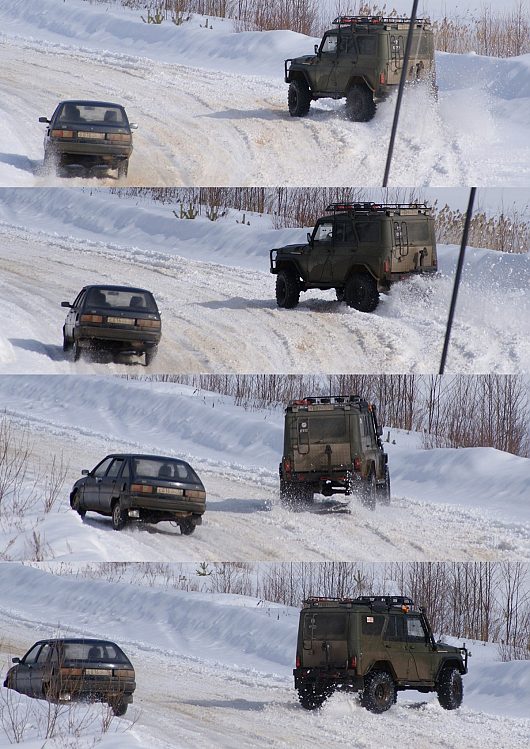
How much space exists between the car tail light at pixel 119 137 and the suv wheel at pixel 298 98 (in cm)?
149

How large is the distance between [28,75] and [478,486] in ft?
17.7

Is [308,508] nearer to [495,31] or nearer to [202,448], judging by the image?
[202,448]

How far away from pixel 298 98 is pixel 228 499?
3616mm

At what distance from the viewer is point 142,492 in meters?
18.3

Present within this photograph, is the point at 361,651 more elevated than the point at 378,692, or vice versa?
the point at 361,651

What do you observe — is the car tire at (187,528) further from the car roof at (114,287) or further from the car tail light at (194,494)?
the car roof at (114,287)

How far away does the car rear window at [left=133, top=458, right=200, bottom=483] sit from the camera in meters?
18.3

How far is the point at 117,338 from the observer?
17969 millimetres

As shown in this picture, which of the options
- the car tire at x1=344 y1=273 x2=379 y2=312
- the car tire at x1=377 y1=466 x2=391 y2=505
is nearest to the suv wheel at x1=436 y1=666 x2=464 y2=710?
the car tire at x1=377 y1=466 x2=391 y2=505

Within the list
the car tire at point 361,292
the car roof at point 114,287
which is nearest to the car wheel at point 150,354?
the car roof at point 114,287

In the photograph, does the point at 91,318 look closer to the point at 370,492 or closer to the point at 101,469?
the point at 101,469

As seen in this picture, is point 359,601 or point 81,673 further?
point 359,601

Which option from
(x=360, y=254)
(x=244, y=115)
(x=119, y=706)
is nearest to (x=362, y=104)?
(x=244, y=115)

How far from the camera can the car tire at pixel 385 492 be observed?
1856cm
